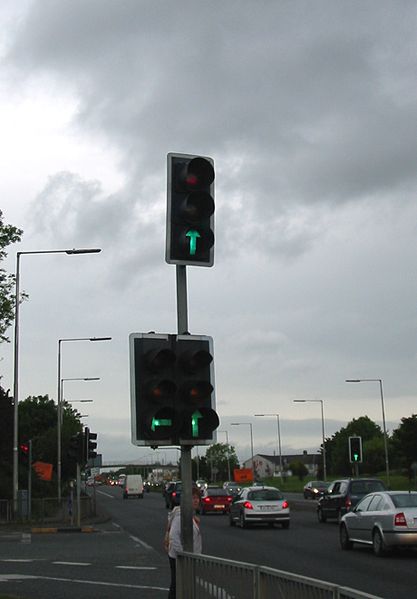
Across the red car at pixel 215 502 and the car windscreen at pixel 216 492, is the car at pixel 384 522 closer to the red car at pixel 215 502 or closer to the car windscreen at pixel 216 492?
the red car at pixel 215 502

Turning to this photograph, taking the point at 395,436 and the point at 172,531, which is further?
the point at 395,436

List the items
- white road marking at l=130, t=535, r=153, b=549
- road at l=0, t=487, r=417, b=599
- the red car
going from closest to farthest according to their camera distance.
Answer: road at l=0, t=487, r=417, b=599 < white road marking at l=130, t=535, r=153, b=549 < the red car

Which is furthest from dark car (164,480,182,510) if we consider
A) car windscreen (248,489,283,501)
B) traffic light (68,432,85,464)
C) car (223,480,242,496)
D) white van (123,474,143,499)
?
white van (123,474,143,499)

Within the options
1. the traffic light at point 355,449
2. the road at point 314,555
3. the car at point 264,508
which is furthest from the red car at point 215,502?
the car at point 264,508

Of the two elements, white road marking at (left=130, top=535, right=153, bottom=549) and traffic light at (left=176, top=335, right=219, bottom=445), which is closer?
traffic light at (left=176, top=335, right=219, bottom=445)

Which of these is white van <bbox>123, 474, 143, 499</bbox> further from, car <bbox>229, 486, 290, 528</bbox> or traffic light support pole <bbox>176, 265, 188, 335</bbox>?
traffic light support pole <bbox>176, 265, 188, 335</bbox>

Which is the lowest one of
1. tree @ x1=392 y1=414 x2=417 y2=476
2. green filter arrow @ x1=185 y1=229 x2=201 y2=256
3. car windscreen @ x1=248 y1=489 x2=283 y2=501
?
car windscreen @ x1=248 y1=489 x2=283 y2=501

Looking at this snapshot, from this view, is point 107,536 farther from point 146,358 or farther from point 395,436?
point 395,436

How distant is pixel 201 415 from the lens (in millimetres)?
9547

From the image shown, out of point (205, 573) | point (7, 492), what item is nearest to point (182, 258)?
point (205, 573)

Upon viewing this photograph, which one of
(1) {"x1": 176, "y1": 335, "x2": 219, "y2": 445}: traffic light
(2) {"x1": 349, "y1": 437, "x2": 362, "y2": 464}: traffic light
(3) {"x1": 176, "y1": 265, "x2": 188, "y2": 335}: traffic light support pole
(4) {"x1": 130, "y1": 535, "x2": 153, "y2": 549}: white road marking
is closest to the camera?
(1) {"x1": 176, "y1": 335, "x2": 219, "y2": 445}: traffic light

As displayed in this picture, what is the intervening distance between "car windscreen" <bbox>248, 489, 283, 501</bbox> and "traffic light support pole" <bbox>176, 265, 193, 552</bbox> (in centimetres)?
2563

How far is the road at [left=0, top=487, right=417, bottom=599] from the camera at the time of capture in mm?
16125

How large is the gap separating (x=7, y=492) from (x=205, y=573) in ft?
144
